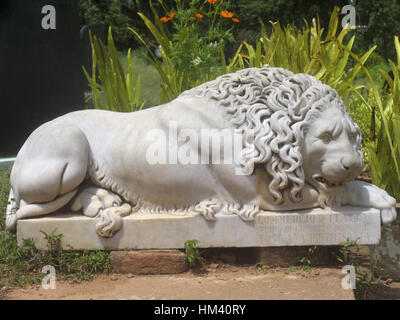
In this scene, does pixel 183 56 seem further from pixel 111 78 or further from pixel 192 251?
pixel 192 251

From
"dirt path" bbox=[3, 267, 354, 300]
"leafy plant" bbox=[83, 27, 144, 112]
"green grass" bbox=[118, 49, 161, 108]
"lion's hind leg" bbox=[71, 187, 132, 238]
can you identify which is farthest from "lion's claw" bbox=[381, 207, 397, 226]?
"green grass" bbox=[118, 49, 161, 108]

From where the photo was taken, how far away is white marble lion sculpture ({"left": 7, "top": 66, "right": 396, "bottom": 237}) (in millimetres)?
3400

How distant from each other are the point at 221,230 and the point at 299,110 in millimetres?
931

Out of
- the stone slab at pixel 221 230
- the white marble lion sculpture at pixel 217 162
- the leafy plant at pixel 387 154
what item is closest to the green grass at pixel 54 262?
the stone slab at pixel 221 230

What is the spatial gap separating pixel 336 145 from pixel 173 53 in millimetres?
2411

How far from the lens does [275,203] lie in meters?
3.49

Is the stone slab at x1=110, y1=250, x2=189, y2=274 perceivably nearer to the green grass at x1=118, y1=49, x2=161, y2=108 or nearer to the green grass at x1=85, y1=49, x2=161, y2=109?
the green grass at x1=85, y1=49, x2=161, y2=109

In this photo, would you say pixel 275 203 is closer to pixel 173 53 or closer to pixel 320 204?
pixel 320 204

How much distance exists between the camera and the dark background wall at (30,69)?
6543 millimetres

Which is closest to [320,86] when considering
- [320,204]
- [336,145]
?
[336,145]

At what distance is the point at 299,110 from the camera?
11.3 feet

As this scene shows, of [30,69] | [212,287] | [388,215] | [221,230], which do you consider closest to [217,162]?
[221,230]

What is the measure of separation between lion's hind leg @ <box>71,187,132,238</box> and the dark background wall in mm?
3372

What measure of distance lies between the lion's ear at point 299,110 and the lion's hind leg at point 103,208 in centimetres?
125
